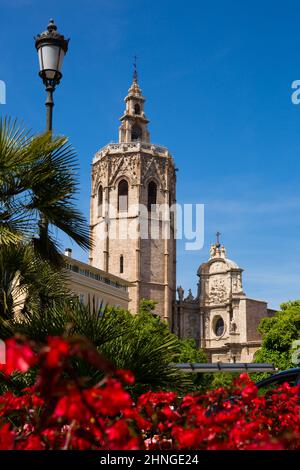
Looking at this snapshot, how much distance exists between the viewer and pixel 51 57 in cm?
916

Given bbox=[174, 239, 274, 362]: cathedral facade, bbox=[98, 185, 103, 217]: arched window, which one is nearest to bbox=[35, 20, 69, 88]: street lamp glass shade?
bbox=[174, 239, 274, 362]: cathedral facade

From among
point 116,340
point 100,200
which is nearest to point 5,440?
point 116,340

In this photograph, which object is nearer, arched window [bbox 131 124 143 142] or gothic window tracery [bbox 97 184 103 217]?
gothic window tracery [bbox 97 184 103 217]

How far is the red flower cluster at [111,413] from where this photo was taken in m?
2.46

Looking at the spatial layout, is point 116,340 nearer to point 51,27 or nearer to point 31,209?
point 31,209

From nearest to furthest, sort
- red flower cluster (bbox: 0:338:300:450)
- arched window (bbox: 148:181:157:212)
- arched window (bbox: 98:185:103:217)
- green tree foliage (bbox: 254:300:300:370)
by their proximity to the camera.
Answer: red flower cluster (bbox: 0:338:300:450) < green tree foliage (bbox: 254:300:300:370) < arched window (bbox: 148:181:157:212) < arched window (bbox: 98:185:103:217)

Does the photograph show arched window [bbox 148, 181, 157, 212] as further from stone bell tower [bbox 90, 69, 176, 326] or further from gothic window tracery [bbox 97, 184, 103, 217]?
gothic window tracery [bbox 97, 184, 103, 217]

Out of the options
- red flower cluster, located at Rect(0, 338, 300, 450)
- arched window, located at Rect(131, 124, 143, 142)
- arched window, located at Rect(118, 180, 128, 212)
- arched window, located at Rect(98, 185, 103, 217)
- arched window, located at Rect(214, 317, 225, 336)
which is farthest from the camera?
arched window, located at Rect(131, 124, 143, 142)

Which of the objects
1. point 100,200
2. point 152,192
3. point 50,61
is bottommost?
point 50,61

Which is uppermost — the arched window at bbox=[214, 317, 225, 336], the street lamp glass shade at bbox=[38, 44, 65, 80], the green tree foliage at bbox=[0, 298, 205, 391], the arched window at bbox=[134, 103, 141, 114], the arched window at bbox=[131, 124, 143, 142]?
the arched window at bbox=[134, 103, 141, 114]

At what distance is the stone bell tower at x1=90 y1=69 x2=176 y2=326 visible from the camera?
58281 mm

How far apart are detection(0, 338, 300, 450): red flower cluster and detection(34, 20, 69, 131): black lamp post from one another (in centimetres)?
522

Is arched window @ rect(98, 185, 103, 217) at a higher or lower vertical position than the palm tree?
higher

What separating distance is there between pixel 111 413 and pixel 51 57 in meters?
7.26
